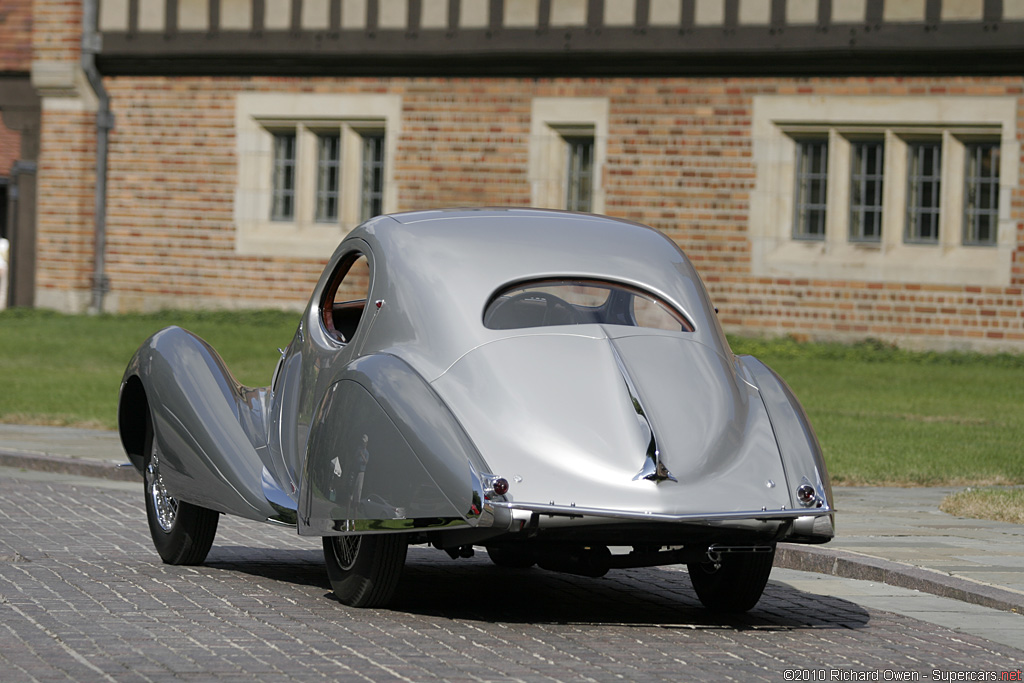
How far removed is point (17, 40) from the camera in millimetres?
Answer: 28672

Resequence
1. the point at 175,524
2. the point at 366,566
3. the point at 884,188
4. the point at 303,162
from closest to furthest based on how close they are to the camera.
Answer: the point at 366,566, the point at 175,524, the point at 884,188, the point at 303,162

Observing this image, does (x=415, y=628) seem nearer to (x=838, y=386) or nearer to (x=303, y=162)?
(x=838, y=386)

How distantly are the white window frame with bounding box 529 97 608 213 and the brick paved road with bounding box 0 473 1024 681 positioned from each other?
16.0 meters

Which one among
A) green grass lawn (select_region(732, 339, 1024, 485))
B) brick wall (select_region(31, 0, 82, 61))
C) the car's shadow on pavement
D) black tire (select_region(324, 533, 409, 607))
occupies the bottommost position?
the car's shadow on pavement

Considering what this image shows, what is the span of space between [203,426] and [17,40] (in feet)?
74.9

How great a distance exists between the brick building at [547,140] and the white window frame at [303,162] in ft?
0.14

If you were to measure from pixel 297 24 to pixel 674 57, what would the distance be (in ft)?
20.4

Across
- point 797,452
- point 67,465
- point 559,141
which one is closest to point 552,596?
point 797,452

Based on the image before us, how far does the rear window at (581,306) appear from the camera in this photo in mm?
6895

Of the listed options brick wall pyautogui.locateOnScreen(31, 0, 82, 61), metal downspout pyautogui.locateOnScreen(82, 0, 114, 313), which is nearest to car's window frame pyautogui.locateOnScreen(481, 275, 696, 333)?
A: metal downspout pyautogui.locateOnScreen(82, 0, 114, 313)

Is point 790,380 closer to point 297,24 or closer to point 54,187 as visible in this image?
point 297,24

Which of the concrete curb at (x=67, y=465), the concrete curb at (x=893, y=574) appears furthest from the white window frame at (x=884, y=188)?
the concrete curb at (x=893, y=574)

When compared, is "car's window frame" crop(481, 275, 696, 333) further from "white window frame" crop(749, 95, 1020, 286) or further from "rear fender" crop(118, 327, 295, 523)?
"white window frame" crop(749, 95, 1020, 286)

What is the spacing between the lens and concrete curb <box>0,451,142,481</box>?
39.2ft
